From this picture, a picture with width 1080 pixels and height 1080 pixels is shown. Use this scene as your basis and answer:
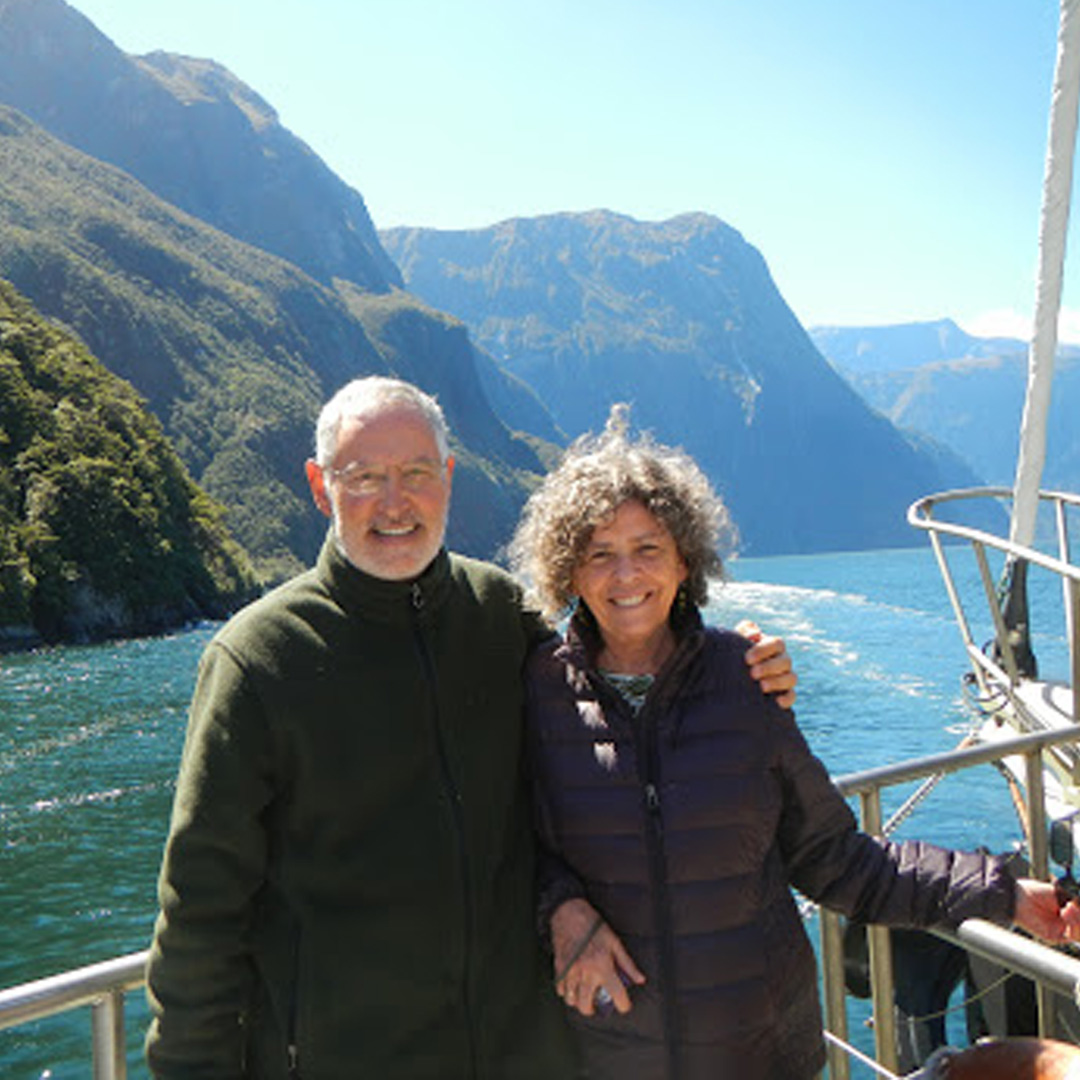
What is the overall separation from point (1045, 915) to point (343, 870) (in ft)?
4.12

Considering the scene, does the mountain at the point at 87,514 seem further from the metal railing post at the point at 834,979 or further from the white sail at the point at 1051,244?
the metal railing post at the point at 834,979

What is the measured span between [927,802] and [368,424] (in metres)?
21.4

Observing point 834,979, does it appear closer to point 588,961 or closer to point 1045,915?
point 1045,915

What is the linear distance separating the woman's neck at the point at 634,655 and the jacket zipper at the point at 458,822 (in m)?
0.36

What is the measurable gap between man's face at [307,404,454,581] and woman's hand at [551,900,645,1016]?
0.70 meters

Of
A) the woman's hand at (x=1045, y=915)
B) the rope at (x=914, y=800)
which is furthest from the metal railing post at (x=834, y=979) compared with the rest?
the woman's hand at (x=1045, y=915)

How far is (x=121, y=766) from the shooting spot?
87.8ft

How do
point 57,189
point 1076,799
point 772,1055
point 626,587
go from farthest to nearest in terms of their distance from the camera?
point 57,189 < point 1076,799 < point 626,587 < point 772,1055

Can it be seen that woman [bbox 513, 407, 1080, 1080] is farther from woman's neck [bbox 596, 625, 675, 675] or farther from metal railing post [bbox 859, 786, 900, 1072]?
metal railing post [bbox 859, 786, 900, 1072]

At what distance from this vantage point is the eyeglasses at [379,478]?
7.05 ft

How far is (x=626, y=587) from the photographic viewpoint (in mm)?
2164

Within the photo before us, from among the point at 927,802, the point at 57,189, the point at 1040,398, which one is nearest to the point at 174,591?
the point at 927,802

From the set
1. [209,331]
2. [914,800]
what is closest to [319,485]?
[914,800]

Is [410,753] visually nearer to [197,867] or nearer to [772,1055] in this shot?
[197,867]
